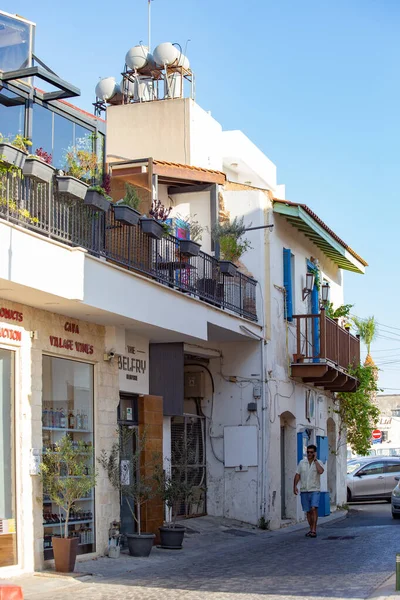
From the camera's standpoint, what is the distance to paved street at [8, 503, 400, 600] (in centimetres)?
1098

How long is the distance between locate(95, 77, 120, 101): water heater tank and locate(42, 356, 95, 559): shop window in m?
16.1

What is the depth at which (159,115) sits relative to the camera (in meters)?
24.6

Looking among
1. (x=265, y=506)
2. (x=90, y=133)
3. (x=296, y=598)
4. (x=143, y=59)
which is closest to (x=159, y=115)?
(x=143, y=59)

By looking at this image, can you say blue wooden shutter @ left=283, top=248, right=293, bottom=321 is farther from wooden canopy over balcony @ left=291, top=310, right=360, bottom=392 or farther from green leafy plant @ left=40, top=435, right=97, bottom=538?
green leafy plant @ left=40, top=435, right=97, bottom=538

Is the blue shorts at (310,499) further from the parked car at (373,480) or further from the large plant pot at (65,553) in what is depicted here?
the parked car at (373,480)

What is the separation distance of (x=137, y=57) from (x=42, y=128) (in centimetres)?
1509

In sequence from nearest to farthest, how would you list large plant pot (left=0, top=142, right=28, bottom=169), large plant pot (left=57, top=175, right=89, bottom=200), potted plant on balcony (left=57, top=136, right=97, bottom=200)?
large plant pot (left=0, top=142, right=28, bottom=169) < large plant pot (left=57, top=175, right=89, bottom=200) < potted plant on balcony (left=57, top=136, right=97, bottom=200)

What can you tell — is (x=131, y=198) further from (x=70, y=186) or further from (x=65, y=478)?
(x=65, y=478)

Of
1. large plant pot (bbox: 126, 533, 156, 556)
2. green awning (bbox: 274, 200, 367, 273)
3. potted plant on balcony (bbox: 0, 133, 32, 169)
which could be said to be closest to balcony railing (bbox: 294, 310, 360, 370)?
green awning (bbox: 274, 200, 367, 273)

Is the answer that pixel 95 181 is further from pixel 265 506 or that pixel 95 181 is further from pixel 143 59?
pixel 143 59

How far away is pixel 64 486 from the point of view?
13359mm

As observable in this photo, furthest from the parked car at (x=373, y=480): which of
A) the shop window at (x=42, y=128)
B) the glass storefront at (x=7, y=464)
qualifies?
the glass storefront at (x=7, y=464)

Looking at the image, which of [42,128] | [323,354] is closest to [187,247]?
[42,128]

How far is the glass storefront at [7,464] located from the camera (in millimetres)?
12828
